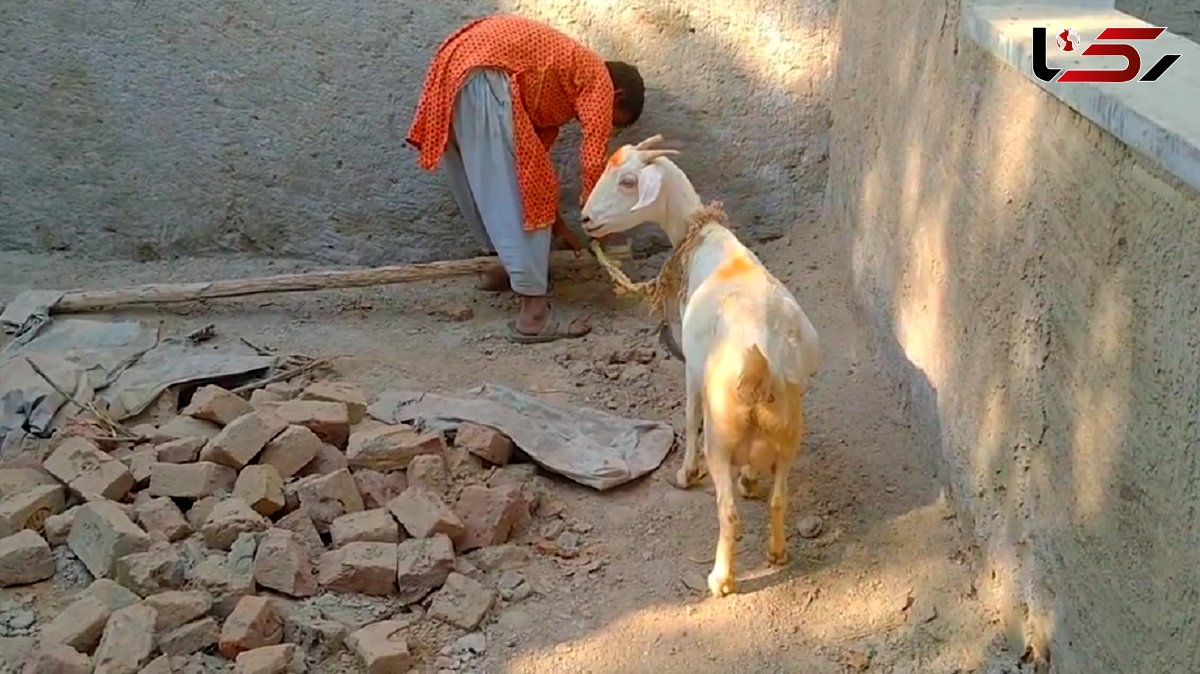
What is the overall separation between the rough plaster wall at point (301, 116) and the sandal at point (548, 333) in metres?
0.70

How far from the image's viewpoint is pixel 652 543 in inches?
152

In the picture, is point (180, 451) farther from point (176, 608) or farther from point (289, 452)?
point (176, 608)

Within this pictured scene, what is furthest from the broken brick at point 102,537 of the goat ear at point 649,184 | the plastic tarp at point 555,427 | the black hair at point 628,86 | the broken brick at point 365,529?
the black hair at point 628,86

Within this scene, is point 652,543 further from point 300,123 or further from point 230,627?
point 300,123

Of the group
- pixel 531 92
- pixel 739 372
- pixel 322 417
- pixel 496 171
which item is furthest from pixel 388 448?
pixel 531 92

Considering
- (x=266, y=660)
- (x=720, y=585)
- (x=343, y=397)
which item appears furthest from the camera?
(x=343, y=397)

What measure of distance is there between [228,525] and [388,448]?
0.59 metres

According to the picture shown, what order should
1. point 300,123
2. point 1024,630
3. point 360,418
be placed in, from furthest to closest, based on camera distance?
point 300,123, point 360,418, point 1024,630

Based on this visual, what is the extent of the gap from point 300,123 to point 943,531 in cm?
352

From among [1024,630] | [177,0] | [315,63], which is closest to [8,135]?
[177,0]

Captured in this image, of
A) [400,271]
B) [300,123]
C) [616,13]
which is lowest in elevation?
[400,271]

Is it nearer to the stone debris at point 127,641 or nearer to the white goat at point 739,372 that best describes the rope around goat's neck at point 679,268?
the white goat at point 739,372

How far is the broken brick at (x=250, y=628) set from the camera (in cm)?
330

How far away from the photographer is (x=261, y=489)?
3844 mm
